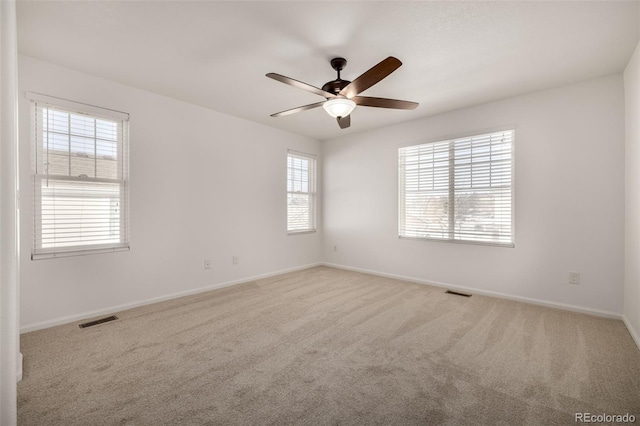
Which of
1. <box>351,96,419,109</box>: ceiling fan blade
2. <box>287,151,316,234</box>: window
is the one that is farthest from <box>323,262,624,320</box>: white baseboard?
<box>351,96,419,109</box>: ceiling fan blade

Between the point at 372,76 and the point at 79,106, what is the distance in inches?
121

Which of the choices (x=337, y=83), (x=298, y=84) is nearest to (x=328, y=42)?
(x=337, y=83)

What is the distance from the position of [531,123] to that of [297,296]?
3703 mm

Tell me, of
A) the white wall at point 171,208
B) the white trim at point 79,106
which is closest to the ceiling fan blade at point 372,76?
the white wall at point 171,208

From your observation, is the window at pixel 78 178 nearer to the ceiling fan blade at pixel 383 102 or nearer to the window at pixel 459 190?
the ceiling fan blade at pixel 383 102

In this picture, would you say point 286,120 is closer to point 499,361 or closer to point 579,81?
point 579,81

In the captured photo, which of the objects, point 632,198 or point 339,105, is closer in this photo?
point 339,105

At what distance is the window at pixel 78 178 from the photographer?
2.80 meters

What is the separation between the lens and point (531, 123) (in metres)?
3.51

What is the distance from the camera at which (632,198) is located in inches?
107

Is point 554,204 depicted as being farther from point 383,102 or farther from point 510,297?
point 383,102

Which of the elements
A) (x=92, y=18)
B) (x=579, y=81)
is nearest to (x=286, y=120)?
(x=92, y=18)

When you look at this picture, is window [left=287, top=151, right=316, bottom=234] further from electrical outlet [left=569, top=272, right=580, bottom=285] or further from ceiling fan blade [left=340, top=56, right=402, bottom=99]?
electrical outlet [left=569, top=272, right=580, bottom=285]

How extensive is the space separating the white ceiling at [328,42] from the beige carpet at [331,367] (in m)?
2.61
